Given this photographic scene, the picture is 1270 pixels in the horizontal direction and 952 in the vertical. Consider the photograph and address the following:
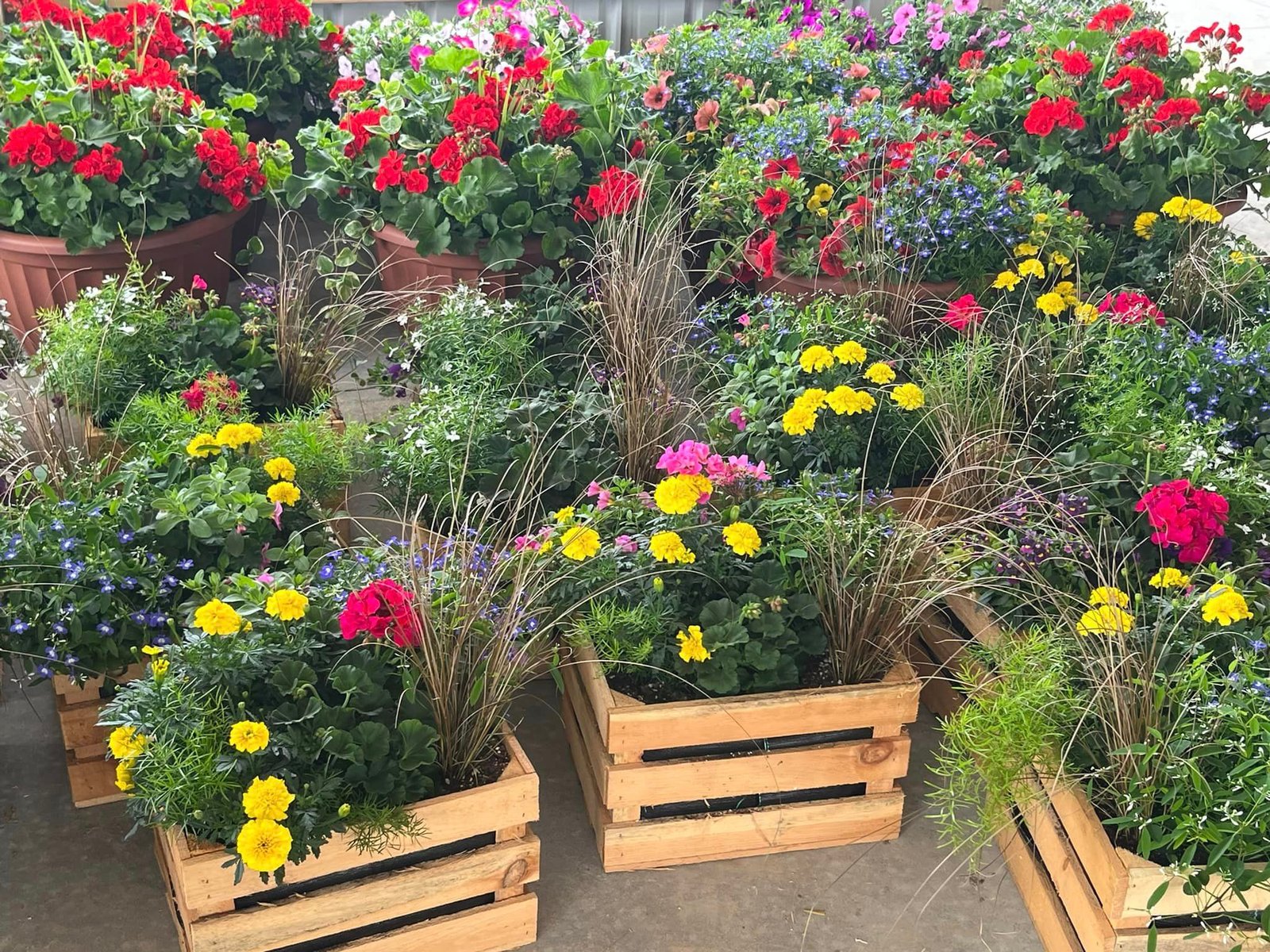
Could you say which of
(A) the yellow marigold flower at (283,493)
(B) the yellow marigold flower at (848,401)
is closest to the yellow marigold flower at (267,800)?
(A) the yellow marigold flower at (283,493)

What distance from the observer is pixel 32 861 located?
7.43 feet

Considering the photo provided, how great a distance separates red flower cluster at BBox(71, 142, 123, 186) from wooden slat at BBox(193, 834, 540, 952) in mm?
2222

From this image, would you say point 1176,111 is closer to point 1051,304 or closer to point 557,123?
point 1051,304

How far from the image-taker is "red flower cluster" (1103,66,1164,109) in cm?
366

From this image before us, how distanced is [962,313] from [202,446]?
1.78m

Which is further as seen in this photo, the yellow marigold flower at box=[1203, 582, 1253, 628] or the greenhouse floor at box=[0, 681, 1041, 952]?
the greenhouse floor at box=[0, 681, 1041, 952]

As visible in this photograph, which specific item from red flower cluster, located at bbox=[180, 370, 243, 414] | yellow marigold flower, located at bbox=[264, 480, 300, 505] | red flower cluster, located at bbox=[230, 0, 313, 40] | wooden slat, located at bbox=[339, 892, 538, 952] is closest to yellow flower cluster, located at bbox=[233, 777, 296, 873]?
wooden slat, located at bbox=[339, 892, 538, 952]

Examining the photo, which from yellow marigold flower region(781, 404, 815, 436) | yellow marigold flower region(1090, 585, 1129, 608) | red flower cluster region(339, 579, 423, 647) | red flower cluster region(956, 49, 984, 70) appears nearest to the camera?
red flower cluster region(339, 579, 423, 647)

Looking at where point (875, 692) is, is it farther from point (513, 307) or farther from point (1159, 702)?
point (513, 307)

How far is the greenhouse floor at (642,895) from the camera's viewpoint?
85.7 inches

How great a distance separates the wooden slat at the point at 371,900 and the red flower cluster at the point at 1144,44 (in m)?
3.20

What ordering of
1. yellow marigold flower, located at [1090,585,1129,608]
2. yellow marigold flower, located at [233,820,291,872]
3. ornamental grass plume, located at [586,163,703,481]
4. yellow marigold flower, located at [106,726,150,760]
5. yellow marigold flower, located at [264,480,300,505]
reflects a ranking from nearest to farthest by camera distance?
yellow marigold flower, located at [233,820,291,872] → yellow marigold flower, located at [106,726,150,760] → yellow marigold flower, located at [1090,585,1129,608] → yellow marigold flower, located at [264,480,300,505] → ornamental grass plume, located at [586,163,703,481]

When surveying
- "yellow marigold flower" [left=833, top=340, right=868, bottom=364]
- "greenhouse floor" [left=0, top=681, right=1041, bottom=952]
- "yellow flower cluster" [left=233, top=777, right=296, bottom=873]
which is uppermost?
"yellow marigold flower" [left=833, top=340, right=868, bottom=364]

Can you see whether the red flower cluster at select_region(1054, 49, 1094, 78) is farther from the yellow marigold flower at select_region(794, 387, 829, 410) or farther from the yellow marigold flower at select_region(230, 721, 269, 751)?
the yellow marigold flower at select_region(230, 721, 269, 751)
